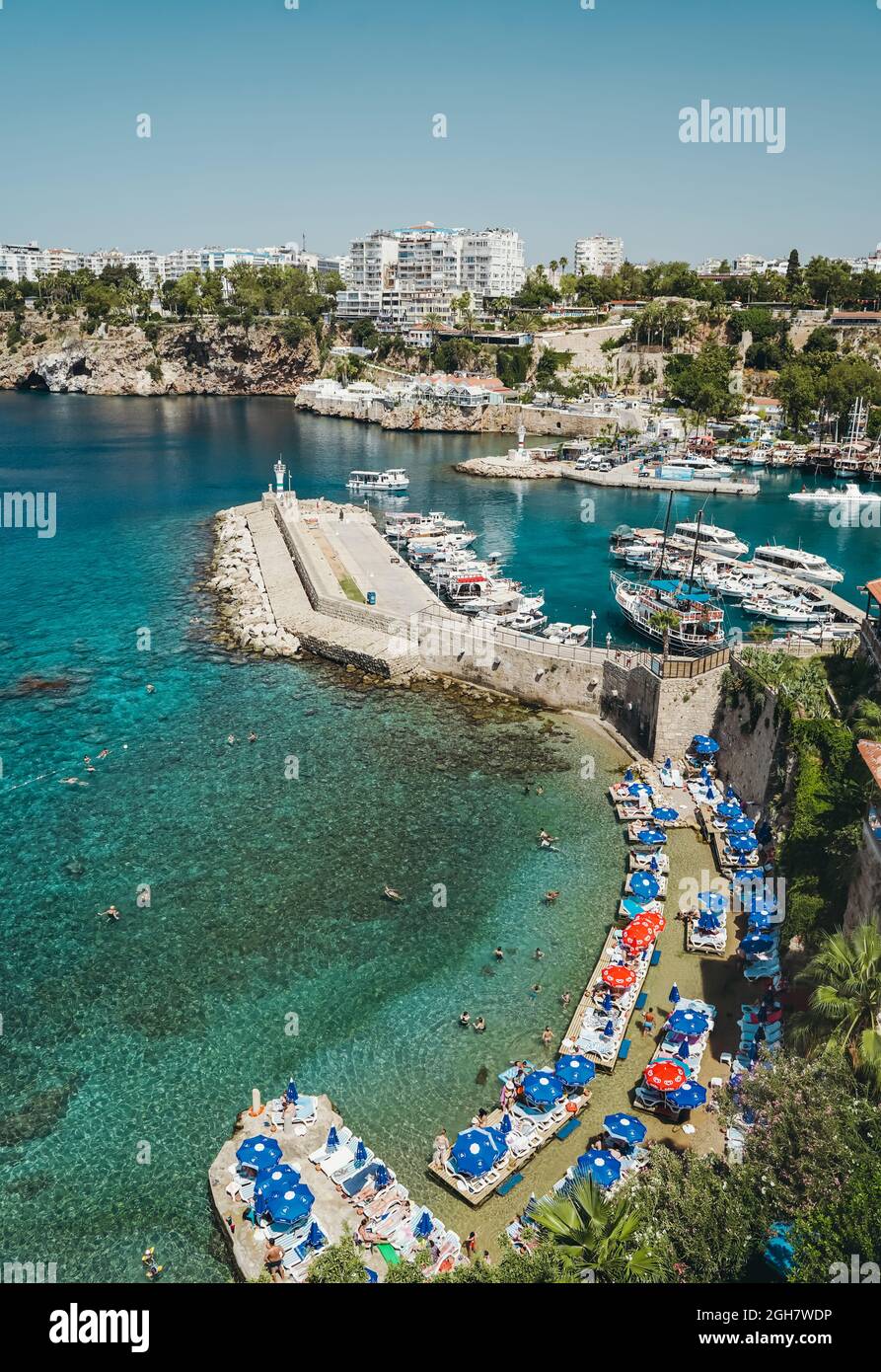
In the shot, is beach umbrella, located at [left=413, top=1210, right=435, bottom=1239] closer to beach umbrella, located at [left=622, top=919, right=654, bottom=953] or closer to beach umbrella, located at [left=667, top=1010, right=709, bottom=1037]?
beach umbrella, located at [left=667, top=1010, right=709, bottom=1037]

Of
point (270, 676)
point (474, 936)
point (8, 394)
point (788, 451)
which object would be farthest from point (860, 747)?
point (8, 394)

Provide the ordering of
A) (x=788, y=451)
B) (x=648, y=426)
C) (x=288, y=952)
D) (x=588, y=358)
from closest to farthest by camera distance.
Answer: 1. (x=288, y=952)
2. (x=788, y=451)
3. (x=648, y=426)
4. (x=588, y=358)

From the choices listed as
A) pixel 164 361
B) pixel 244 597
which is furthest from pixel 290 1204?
pixel 164 361

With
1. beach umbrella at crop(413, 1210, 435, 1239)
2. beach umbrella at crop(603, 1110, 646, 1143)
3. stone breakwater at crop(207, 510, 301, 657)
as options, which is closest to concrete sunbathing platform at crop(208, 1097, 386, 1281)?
beach umbrella at crop(413, 1210, 435, 1239)

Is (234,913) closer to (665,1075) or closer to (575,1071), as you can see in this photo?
(575,1071)

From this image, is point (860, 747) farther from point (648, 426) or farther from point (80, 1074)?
point (648, 426)
